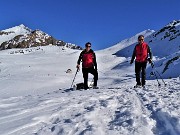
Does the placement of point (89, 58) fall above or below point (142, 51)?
below

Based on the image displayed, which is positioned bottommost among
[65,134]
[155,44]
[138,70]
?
[65,134]

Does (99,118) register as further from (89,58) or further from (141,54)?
(141,54)

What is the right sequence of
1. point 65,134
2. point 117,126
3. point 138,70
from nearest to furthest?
point 65,134
point 117,126
point 138,70

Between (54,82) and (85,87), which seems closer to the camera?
(85,87)

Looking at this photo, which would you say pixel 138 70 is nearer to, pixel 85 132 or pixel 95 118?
pixel 95 118

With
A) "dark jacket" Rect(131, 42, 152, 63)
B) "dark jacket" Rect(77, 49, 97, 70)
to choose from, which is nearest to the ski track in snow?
"dark jacket" Rect(131, 42, 152, 63)

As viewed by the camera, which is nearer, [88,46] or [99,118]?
[99,118]

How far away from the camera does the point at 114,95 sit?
39.9 feet

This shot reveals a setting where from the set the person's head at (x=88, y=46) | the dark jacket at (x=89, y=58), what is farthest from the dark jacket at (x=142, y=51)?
the person's head at (x=88, y=46)

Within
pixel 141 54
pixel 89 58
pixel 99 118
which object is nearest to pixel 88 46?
pixel 89 58

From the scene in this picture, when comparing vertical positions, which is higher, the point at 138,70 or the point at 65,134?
the point at 138,70

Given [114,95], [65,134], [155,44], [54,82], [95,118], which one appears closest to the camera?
[65,134]

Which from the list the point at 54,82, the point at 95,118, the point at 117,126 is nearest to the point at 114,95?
the point at 95,118

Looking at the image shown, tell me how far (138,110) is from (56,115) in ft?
6.60
